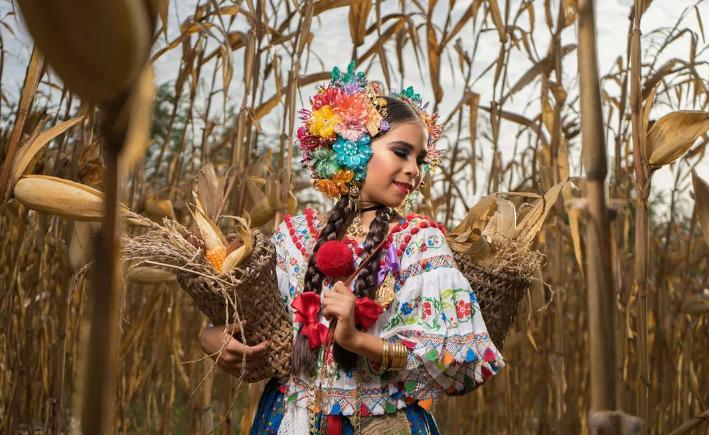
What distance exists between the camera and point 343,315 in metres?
1.25

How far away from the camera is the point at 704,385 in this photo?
2783 mm

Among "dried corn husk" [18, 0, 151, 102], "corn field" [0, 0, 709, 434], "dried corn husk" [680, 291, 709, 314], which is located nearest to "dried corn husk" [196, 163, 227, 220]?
"corn field" [0, 0, 709, 434]

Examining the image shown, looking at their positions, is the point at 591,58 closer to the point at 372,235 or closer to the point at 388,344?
the point at 388,344

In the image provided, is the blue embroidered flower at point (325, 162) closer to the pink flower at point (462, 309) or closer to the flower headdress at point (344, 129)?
the flower headdress at point (344, 129)

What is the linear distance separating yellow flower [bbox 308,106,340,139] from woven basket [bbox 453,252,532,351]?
36 cm

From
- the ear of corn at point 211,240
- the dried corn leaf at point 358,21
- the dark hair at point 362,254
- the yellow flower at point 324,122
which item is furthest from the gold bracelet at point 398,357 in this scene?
the dried corn leaf at point 358,21

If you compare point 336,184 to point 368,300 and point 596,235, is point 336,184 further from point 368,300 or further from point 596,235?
point 596,235

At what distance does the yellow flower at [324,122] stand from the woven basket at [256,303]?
0.31 m

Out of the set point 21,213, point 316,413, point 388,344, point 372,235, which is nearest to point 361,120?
point 372,235

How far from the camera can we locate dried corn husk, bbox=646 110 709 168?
44.7 inches

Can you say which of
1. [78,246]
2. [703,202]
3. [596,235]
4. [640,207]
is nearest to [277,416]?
[78,246]

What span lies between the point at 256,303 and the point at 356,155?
1.23 ft

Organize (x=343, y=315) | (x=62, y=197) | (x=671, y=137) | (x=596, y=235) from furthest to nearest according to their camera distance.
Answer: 1. (x=343, y=315)
2. (x=671, y=137)
3. (x=62, y=197)
4. (x=596, y=235)

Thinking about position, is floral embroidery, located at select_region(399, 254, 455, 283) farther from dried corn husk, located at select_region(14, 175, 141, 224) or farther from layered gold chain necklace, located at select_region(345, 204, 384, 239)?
dried corn husk, located at select_region(14, 175, 141, 224)
